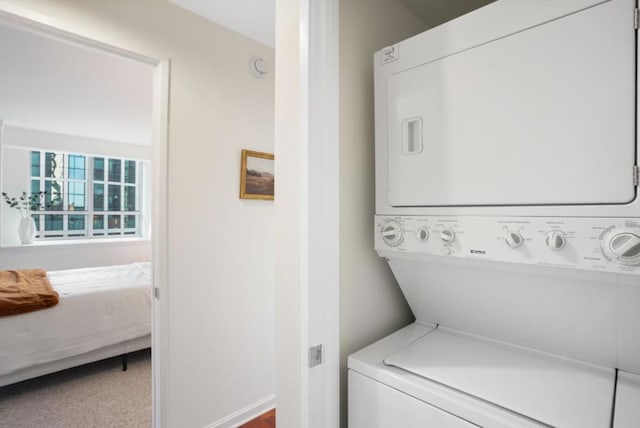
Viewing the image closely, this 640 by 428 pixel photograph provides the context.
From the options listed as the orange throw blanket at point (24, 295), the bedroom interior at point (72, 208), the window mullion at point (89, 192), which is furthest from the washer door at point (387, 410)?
the window mullion at point (89, 192)

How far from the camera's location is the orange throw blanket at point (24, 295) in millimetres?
2406

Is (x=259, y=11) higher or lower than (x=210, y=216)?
higher

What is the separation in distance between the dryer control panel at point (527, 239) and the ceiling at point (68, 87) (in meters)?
1.68

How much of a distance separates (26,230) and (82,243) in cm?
68

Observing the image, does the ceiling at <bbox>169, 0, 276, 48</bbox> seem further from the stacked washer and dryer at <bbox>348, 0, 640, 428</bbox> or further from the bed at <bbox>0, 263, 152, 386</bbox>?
the bed at <bbox>0, 263, 152, 386</bbox>

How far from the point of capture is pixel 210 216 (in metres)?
1.98

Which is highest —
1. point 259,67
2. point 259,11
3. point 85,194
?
point 259,11

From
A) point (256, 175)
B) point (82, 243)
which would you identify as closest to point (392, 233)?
point (256, 175)

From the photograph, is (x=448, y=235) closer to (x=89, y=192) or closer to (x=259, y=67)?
(x=259, y=67)

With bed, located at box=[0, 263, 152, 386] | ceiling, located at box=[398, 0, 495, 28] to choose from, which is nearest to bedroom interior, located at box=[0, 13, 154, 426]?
bed, located at box=[0, 263, 152, 386]

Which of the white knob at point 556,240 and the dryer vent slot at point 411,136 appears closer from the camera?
the white knob at point 556,240

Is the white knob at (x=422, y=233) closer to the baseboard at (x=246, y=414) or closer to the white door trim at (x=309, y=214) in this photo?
the white door trim at (x=309, y=214)

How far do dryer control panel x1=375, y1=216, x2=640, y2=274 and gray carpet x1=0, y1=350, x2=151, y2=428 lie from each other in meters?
2.26

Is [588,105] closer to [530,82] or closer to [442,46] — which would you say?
[530,82]
